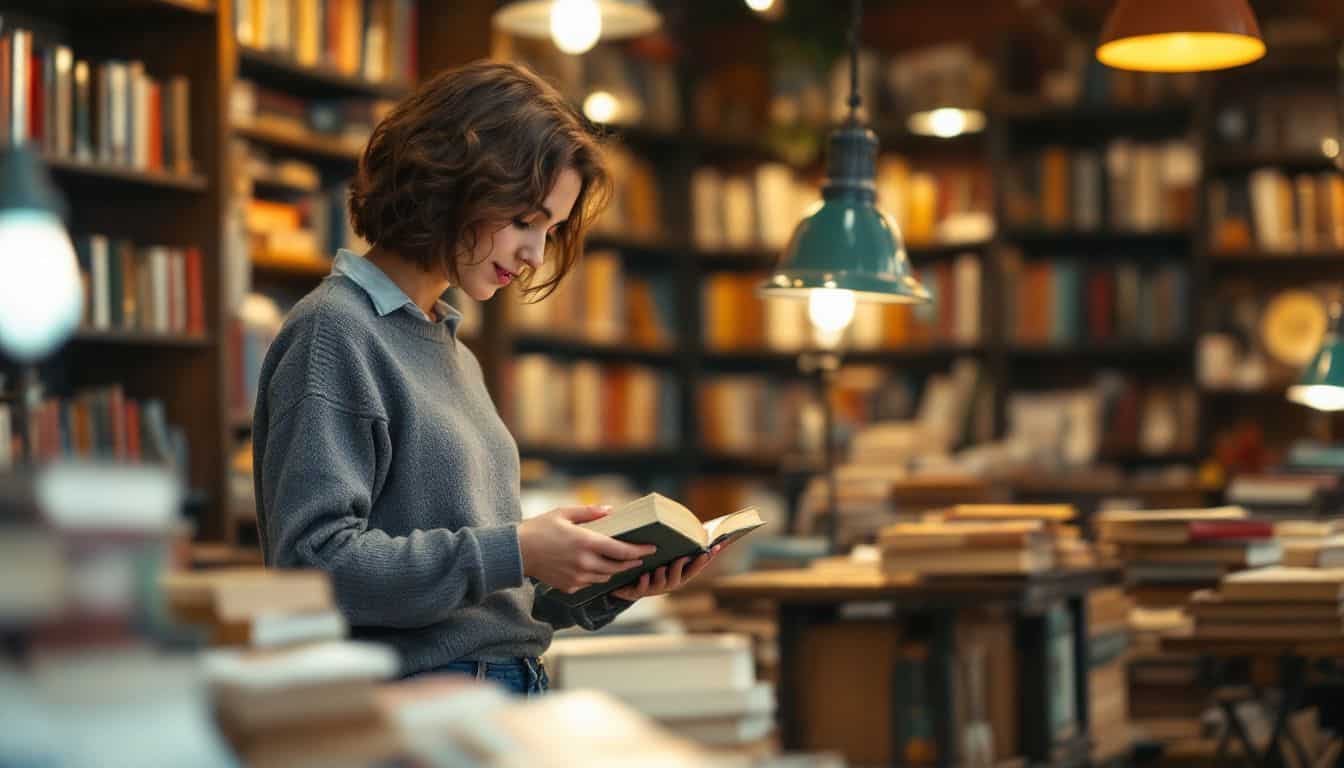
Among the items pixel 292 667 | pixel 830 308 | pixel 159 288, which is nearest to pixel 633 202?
pixel 159 288

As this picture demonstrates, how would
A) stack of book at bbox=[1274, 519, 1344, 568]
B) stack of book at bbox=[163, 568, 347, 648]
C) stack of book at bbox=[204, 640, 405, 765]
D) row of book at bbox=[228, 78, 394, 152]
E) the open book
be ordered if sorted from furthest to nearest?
row of book at bbox=[228, 78, 394, 152] < stack of book at bbox=[1274, 519, 1344, 568] < the open book < stack of book at bbox=[163, 568, 347, 648] < stack of book at bbox=[204, 640, 405, 765]

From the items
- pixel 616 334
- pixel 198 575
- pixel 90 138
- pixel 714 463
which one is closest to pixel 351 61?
pixel 90 138

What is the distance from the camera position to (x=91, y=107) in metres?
4.16

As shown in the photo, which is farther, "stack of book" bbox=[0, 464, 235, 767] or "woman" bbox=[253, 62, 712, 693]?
"woman" bbox=[253, 62, 712, 693]

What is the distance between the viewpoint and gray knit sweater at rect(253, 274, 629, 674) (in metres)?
1.83

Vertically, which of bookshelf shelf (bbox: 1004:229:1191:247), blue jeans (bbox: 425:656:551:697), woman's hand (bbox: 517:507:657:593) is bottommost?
blue jeans (bbox: 425:656:551:697)

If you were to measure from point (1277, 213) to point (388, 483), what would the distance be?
16.5 ft

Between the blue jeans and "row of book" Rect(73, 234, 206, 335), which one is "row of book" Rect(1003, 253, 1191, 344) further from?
the blue jeans

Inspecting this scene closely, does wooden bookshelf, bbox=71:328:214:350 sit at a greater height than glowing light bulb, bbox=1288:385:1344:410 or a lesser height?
greater

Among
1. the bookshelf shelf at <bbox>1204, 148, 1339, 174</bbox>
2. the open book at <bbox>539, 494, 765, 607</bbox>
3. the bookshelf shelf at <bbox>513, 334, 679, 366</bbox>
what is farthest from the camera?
the bookshelf shelf at <bbox>513, 334, 679, 366</bbox>

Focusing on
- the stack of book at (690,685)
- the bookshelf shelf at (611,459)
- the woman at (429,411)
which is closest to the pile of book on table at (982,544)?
the stack of book at (690,685)

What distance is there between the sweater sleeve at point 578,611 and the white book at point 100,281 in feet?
7.41

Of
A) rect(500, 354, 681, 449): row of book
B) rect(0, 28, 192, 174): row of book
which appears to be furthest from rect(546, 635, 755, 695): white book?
rect(500, 354, 681, 449): row of book

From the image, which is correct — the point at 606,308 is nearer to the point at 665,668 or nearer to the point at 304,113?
the point at 304,113
